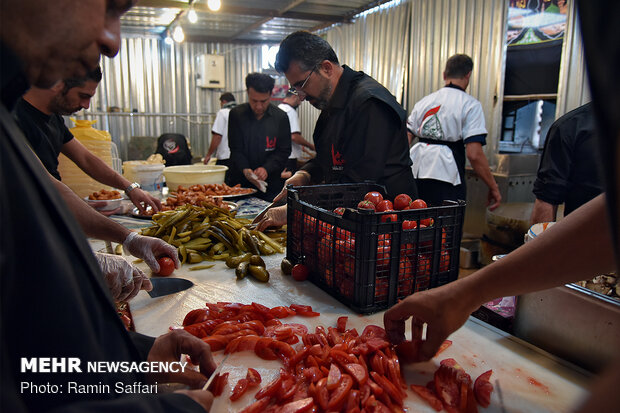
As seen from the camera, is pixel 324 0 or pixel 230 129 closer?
pixel 230 129

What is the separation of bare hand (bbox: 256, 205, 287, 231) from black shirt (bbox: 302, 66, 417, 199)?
0.49m

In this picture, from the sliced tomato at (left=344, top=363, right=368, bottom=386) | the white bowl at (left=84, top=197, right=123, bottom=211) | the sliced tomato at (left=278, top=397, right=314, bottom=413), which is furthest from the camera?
the white bowl at (left=84, top=197, right=123, bottom=211)

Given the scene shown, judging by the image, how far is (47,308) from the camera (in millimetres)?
631

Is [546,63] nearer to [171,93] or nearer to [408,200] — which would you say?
[408,200]

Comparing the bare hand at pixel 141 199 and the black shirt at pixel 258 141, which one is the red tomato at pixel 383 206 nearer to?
the bare hand at pixel 141 199

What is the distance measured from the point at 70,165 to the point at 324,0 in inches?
218

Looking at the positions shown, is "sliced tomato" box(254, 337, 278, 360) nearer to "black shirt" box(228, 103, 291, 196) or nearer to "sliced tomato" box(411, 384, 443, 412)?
"sliced tomato" box(411, 384, 443, 412)

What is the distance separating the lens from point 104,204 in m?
3.51

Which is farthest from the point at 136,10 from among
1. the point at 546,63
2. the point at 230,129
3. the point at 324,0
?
the point at 546,63

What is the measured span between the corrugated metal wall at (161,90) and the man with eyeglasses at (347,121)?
8.65 meters

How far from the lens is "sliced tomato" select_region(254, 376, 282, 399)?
1.26 m

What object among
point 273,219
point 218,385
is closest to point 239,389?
point 218,385

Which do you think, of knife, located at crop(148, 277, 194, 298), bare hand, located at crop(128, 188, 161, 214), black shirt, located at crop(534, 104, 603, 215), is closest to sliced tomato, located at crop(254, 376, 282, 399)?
knife, located at crop(148, 277, 194, 298)
